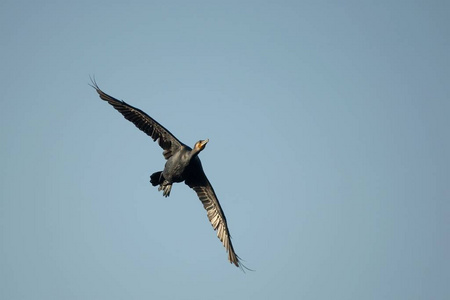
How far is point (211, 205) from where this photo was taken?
29.4 meters

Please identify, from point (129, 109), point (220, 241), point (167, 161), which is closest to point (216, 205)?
point (220, 241)

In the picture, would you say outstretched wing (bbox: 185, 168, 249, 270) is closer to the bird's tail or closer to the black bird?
the black bird

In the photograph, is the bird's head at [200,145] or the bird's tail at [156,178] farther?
the bird's tail at [156,178]

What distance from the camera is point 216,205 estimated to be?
29.2m

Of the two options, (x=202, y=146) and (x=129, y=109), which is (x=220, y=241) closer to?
(x=202, y=146)

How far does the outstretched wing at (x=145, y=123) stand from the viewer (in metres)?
26.9

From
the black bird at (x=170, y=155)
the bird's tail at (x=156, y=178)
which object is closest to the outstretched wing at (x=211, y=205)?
the black bird at (x=170, y=155)

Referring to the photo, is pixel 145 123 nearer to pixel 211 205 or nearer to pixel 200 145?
pixel 200 145

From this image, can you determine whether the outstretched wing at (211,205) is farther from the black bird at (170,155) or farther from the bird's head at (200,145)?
the bird's head at (200,145)

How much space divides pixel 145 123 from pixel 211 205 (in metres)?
5.00

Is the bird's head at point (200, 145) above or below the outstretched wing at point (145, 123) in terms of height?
below

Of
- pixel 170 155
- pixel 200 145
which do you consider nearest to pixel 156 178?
pixel 170 155

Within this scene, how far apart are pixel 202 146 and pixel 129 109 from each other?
137 inches

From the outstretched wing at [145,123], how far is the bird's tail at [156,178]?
1073 millimetres
